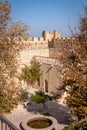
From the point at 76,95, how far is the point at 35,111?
837 cm

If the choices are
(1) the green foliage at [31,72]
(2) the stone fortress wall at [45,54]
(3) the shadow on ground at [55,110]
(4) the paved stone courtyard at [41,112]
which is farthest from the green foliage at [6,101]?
(1) the green foliage at [31,72]

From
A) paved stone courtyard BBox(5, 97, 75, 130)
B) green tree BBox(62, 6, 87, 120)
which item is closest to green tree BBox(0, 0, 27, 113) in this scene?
green tree BBox(62, 6, 87, 120)

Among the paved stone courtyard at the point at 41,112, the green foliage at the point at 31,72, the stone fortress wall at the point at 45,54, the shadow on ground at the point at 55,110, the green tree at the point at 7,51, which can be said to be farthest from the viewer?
the green foliage at the point at 31,72

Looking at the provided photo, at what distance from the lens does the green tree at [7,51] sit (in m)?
10.3

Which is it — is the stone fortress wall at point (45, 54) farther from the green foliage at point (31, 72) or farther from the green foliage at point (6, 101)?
the green foliage at point (6, 101)

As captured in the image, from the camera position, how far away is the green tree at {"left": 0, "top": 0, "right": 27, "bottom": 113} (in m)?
10.3

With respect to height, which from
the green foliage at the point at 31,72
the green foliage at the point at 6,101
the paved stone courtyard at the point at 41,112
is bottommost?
the green foliage at the point at 6,101

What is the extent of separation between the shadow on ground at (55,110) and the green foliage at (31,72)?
19.4 feet

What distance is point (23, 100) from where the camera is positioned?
2133cm

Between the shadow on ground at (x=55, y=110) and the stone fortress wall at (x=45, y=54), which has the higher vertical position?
the stone fortress wall at (x=45, y=54)

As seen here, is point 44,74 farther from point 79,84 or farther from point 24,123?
point 79,84

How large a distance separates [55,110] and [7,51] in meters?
10.2

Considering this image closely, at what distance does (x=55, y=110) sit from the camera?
60.8 feet

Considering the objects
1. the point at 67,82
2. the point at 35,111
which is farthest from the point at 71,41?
the point at 35,111
